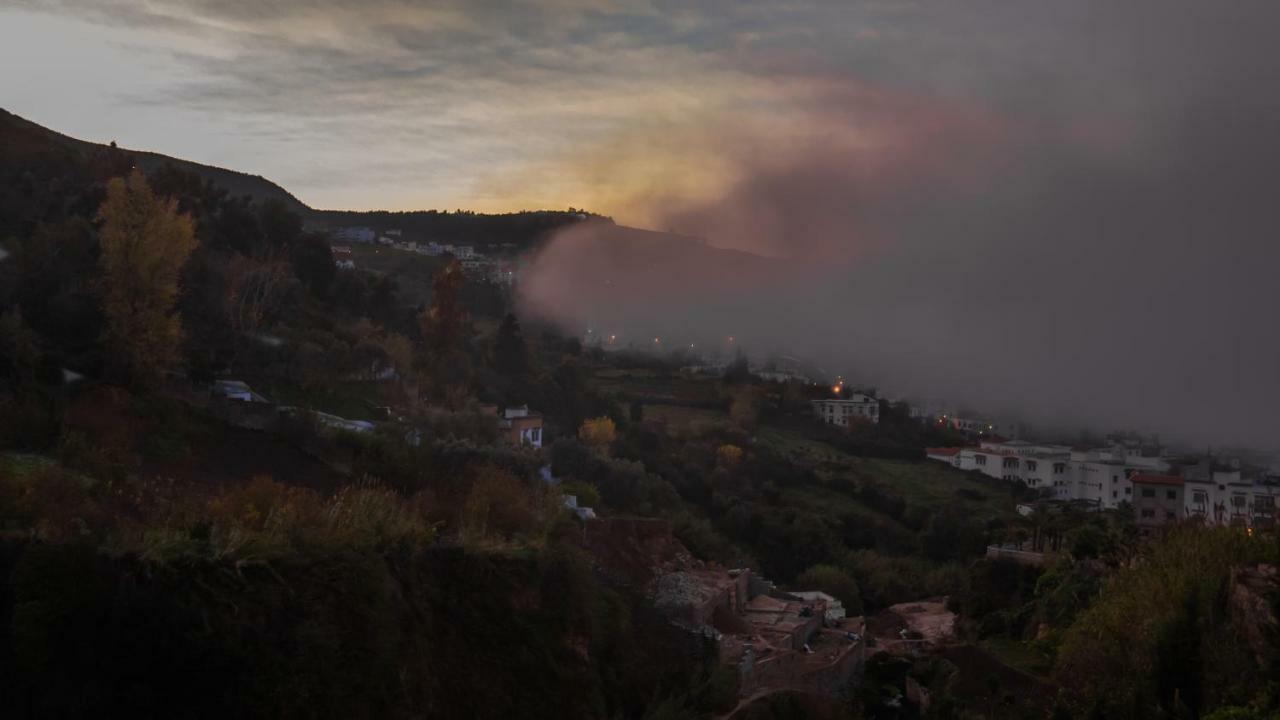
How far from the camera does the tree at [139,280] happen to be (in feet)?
55.7

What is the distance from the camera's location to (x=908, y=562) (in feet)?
107

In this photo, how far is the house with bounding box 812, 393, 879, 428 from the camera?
53750 mm

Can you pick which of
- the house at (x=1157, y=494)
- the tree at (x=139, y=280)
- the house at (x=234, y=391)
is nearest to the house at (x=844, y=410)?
the house at (x=1157, y=494)

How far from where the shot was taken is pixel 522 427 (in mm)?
28438

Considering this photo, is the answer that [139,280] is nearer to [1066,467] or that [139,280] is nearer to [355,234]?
[1066,467]

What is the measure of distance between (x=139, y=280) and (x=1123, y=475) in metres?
36.5

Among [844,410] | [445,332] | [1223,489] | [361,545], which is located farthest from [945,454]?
[361,545]

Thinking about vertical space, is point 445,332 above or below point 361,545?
above

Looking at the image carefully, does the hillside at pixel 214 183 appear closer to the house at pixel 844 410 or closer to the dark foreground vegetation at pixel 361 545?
the dark foreground vegetation at pixel 361 545

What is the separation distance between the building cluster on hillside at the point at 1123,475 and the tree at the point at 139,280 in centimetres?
2795

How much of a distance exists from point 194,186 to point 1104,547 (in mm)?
25601

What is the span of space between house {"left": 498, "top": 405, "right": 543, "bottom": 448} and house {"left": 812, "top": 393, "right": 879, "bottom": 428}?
85.4 feet

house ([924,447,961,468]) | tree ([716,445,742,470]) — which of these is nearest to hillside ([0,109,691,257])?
tree ([716,445,742,470])

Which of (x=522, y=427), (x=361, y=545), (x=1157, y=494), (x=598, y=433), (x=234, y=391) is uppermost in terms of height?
(x=234, y=391)
